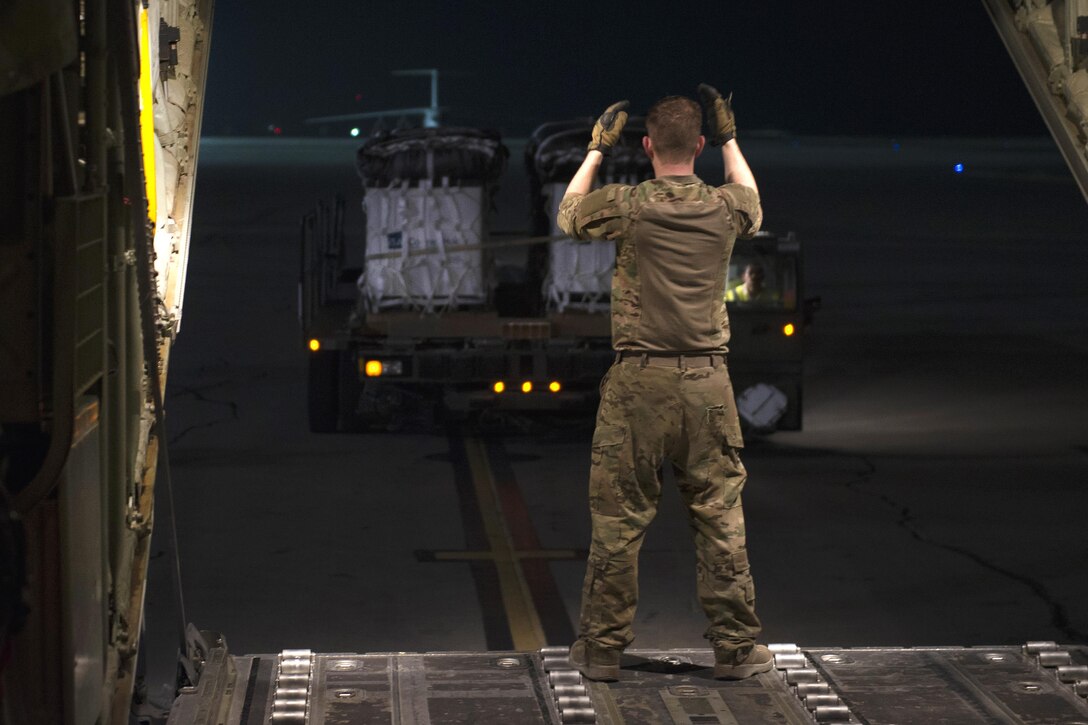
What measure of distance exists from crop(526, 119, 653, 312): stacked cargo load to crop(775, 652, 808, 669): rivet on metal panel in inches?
270

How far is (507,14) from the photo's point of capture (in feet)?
541

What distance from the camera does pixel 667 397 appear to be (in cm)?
581

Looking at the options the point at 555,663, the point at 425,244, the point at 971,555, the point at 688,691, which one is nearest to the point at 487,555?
the point at 971,555

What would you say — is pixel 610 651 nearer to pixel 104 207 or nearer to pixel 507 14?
pixel 104 207

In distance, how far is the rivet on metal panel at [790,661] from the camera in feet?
19.6

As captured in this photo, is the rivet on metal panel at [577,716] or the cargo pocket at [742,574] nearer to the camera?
the rivet on metal panel at [577,716]

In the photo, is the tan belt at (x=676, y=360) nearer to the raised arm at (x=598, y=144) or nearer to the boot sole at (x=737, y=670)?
the raised arm at (x=598, y=144)

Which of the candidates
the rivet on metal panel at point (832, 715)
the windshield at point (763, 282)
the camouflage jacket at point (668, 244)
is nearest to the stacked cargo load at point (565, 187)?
Result: the windshield at point (763, 282)

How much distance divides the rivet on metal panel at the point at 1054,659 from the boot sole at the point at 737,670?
3.30 ft

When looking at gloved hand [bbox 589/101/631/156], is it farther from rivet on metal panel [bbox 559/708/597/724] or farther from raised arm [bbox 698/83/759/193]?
rivet on metal panel [bbox 559/708/597/724]

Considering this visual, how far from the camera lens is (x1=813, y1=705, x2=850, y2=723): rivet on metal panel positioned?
5.48 metres

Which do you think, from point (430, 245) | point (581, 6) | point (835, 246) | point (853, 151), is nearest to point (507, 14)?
point (581, 6)

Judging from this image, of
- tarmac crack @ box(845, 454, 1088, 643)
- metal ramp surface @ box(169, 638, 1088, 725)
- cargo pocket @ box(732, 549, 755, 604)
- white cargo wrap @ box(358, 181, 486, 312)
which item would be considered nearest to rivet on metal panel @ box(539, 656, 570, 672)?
metal ramp surface @ box(169, 638, 1088, 725)

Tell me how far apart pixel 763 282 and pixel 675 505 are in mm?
2330
